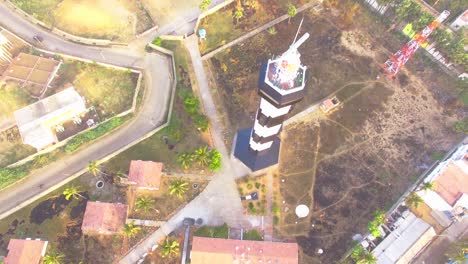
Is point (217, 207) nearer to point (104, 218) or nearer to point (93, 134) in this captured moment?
point (104, 218)

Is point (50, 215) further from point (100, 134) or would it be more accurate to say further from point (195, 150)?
point (195, 150)

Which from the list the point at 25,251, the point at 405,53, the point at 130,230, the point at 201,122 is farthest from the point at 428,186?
the point at 25,251

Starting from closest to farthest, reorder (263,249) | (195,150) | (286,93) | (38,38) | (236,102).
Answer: (286,93) → (263,249) → (195,150) → (236,102) → (38,38)

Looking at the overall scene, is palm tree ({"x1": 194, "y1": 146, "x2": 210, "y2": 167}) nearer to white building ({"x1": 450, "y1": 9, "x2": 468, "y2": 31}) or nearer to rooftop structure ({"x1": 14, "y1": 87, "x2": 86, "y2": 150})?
rooftop structure ({"x1": 14, "y1": 87, "x2": 86, "y2": 150})

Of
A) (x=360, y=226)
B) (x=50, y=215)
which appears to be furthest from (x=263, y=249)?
(x=50, y=215)

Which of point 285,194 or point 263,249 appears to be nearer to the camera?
point 263,249

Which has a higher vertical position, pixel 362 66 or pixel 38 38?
pixel 38 38
